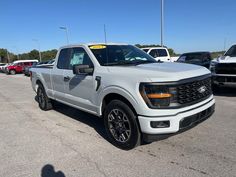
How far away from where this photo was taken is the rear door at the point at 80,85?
15.9 ft

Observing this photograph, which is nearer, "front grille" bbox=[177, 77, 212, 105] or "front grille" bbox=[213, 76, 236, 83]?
"front grille" bbox=[177, 77, 212, 105]

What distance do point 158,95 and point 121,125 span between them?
37.7 inches

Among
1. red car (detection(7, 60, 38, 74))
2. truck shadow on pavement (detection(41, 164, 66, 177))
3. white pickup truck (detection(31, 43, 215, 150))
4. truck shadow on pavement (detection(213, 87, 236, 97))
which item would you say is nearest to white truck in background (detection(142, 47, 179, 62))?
truck shadow on pavement (detection(213, 87, 236, 97))

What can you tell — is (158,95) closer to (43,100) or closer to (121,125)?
(121,125)

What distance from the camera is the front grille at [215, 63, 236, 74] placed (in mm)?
7630

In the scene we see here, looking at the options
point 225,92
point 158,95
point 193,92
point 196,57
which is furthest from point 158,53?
point 158,95

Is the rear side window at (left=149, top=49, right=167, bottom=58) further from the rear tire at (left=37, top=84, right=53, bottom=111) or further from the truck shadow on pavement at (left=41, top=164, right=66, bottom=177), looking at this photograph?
the truck shadow on pavement at (left=41, top=164, right=66, bottom=177)

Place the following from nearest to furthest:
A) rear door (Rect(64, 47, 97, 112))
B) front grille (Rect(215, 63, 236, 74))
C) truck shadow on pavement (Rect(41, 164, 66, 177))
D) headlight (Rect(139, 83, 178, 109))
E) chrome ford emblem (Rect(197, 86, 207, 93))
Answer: truck shadow on pavement (Rect(41, 164, 66, 177)) < headlight (Rect(139, 83, 178, 109)) < chrome ford emblem (Rect(197, 86, 207, 93)) < rear door (Rect(64, 47, 97, 112)) < front grille (Rect(215, 63, 236, 74))

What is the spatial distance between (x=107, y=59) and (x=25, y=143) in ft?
7.57

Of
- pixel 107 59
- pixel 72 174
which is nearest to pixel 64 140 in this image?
pixel 72 174

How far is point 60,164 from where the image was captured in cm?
376

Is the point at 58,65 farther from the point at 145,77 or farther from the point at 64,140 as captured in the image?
the point at 145,77

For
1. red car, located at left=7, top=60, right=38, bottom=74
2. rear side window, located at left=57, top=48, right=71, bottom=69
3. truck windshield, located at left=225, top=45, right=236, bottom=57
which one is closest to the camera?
rear side window, located at left=57, top=48, right=71, bottom=69

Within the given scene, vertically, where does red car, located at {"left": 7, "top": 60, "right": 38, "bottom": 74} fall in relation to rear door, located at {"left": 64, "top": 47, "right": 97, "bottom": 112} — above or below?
below
